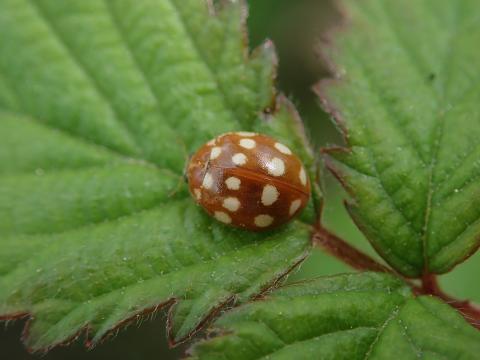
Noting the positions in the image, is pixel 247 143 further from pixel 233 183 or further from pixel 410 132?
pixel 410 132

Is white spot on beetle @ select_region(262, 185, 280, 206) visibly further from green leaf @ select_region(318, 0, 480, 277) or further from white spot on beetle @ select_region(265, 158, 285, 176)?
green leaf @ select_region(318, 0, 480, 277)

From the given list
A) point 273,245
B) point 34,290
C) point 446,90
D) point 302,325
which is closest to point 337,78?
point 446,90

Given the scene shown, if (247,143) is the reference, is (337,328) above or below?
below

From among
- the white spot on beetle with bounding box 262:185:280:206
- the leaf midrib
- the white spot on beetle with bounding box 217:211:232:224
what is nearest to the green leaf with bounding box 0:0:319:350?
the white spot on beetle with bounding box 217:211:232:224

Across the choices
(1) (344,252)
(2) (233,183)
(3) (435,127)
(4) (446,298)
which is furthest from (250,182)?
(4) (446,298)

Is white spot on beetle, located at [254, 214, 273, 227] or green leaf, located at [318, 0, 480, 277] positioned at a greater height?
green leaf, located at [318, 0, 480, 277]

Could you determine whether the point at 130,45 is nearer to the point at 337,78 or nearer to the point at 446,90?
the point at 337,78

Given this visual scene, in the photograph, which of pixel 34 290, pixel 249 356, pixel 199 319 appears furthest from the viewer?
pixel 34 290
